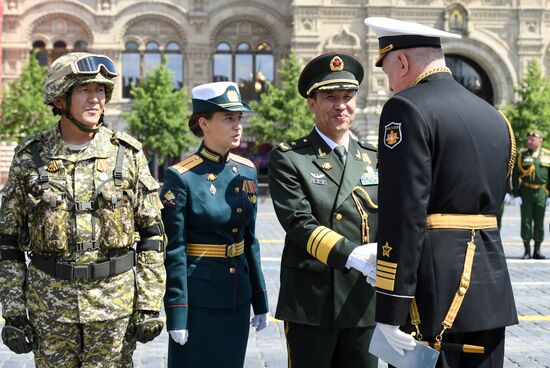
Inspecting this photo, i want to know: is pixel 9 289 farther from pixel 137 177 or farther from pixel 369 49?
pixel 369 49

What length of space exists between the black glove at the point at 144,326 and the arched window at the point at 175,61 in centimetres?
4215

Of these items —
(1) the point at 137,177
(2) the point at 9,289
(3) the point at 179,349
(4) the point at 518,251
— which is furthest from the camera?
(4) the point at 518,251

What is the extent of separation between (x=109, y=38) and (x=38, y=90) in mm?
5733

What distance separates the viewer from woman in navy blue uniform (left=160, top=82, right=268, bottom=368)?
14.7ft

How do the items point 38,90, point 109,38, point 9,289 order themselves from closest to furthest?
1. point 9,289
2. point 38,90
3. point 109,38

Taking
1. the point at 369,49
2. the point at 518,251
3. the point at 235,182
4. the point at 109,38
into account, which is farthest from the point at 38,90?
the point at 235,182

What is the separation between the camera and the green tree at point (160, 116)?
4055 cm

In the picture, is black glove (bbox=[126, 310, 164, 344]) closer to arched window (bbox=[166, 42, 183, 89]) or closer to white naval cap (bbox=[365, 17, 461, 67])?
white naval cap (bbox=[365, 17, 461, 67])

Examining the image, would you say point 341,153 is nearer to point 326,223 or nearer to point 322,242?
point 326,223

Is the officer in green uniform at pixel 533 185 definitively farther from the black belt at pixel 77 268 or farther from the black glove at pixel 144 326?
the black belt at pixel 77 268

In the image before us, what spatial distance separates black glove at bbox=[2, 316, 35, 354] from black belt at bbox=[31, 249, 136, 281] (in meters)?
0.27

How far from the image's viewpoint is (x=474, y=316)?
343 cm

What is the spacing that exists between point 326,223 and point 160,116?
36.9 m

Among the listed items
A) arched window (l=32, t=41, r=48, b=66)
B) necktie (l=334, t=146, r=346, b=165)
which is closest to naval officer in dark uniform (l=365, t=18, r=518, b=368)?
necktie (l=334, t=146, r=346, b=165)
